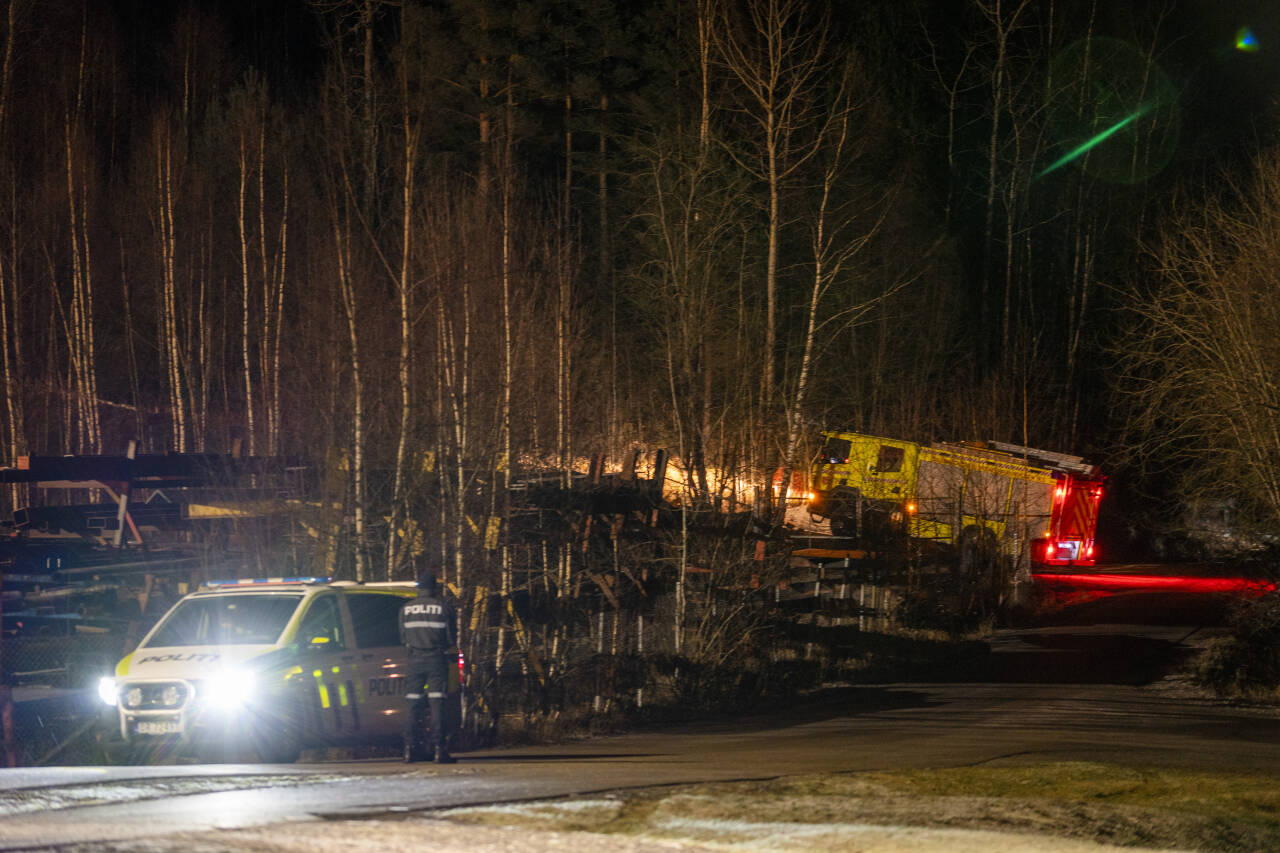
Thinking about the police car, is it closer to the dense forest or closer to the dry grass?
the dry grass

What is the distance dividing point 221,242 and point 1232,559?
104 ft

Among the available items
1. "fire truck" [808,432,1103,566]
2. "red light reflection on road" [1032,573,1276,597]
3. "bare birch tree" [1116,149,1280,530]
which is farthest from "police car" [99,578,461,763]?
"red light reflection on road" [1032,573,1276,597]

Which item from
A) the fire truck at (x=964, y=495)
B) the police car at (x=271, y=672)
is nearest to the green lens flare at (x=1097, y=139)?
the fire truck at (x=964, y=495)

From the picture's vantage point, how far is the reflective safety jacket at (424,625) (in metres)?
12.7

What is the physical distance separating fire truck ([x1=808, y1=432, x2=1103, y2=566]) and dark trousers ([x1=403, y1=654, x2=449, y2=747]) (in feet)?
52.5

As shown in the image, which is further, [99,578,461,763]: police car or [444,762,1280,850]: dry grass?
[99,578,461,763]: police car

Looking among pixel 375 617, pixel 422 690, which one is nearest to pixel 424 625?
pixel 422 690

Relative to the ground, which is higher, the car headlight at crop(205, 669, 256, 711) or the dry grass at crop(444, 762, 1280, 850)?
the car headlight at crop(205, 669, 256, 711)

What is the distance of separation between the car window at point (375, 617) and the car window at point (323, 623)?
0.24 m

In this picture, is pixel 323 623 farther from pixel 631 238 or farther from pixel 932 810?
pixel 631 238

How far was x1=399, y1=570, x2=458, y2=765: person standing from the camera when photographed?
12.6m

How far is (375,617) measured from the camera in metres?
13.7

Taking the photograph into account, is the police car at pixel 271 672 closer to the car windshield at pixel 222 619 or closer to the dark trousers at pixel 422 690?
the car windshield at pixel 222 619

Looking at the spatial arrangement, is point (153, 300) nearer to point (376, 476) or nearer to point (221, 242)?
point (221, 242)
